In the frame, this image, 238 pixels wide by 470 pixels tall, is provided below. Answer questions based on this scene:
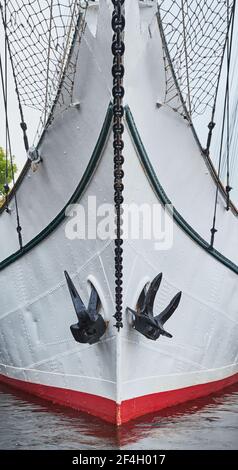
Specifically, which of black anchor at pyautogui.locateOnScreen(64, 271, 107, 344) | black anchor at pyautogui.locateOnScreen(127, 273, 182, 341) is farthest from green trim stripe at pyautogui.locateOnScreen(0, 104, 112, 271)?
black anchor at pyautogui.locateOnScreen(127, 273, 182, 341)

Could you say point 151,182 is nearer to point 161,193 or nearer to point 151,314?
point 161,193

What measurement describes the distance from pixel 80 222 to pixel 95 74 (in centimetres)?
131

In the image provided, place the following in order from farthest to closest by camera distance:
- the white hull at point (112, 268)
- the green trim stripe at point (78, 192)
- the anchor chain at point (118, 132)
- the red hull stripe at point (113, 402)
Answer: the red hull stripe at point (113, 402), the white hull at point (112, 268), the green trim stripe at point (78, 192), the anchor chain at point (118, 132)

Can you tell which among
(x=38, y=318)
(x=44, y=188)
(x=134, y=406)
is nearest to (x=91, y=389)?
(x=134, y=406)

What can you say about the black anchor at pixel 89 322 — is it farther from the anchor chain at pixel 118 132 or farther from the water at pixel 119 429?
the water at pixel 119 429

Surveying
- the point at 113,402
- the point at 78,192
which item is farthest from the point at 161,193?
the point at 113,402

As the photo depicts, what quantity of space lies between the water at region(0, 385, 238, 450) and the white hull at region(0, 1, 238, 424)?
0.49 feet

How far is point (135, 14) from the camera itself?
5.33 m

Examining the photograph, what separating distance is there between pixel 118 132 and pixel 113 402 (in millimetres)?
2328
